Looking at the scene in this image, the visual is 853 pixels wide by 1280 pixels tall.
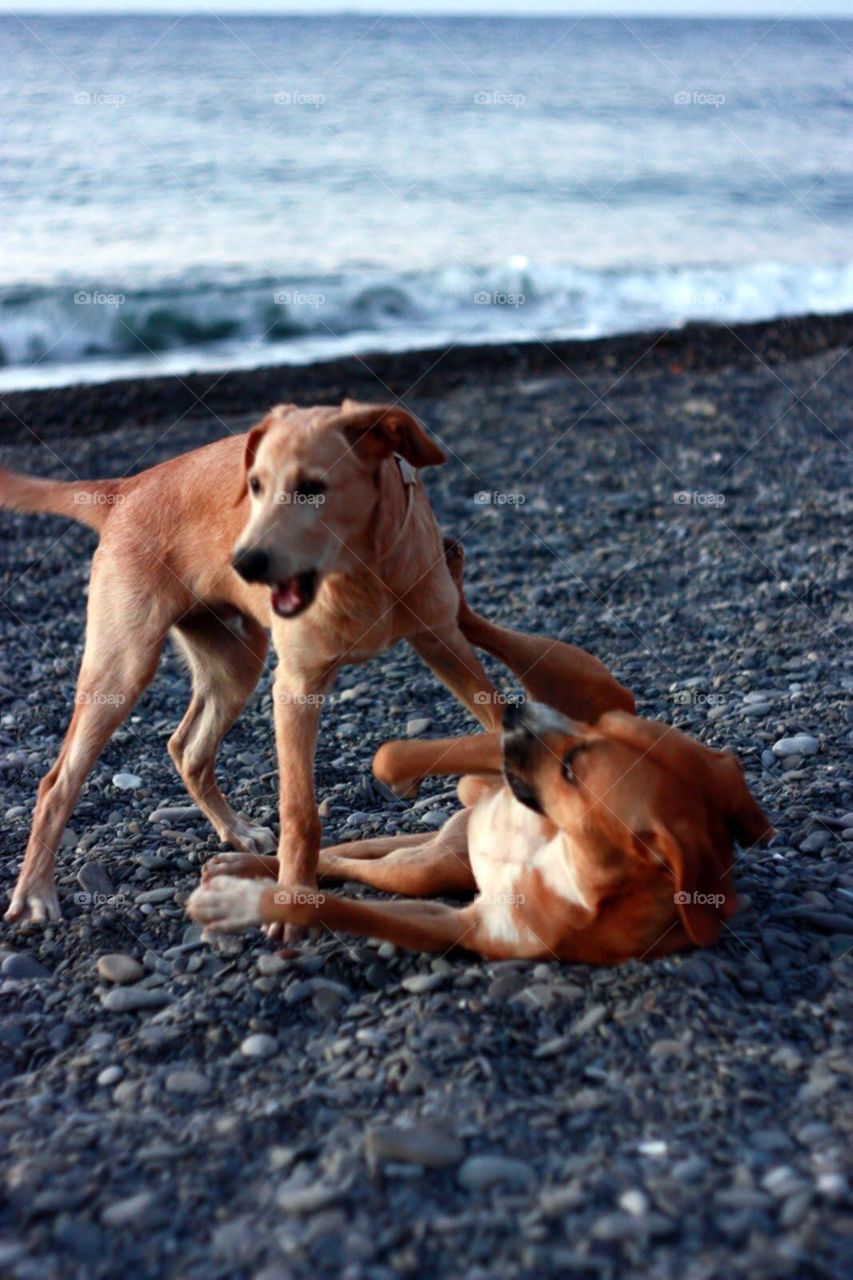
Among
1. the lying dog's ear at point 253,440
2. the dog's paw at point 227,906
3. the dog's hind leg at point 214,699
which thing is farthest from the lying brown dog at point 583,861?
the lying dog's ear at point 253,440

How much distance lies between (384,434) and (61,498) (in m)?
→ 1.54

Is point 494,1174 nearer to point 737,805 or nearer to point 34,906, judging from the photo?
point 737,805

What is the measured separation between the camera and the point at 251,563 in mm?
4191

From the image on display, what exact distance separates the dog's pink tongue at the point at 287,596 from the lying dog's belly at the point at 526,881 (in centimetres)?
96

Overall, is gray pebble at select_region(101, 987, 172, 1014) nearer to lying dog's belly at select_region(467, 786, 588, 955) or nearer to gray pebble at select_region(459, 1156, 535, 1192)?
lying dog's belly at select_region(467, 786, 588, 955)

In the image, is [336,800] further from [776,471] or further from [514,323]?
[514,323]

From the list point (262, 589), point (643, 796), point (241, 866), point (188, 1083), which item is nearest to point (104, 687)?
point (262, 589)

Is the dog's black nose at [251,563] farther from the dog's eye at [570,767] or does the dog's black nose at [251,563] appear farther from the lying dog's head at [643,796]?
the dog's eye at [570,767]

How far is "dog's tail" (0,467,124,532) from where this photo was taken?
17.4 feet

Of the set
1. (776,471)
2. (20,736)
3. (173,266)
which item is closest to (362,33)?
(173,266)

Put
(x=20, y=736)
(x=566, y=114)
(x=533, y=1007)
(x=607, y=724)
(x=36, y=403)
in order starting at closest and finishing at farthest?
1. (x=533, y=1007)
2. (x=607, y=724)
3. (x=20, y=736)
4. (x=36, y=403)
5. (x=566, y=114)

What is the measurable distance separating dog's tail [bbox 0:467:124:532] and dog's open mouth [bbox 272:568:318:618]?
4.04 feet

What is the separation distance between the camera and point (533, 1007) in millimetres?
3836

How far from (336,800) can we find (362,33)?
4724 centimetres
